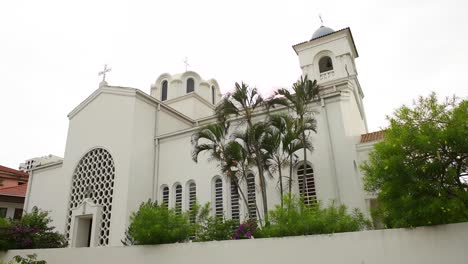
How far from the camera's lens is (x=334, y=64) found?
21516mm

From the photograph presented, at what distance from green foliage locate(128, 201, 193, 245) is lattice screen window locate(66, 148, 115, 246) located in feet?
23.1

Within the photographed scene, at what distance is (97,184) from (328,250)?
45.0 feet

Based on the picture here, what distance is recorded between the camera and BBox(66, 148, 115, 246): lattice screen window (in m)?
16.5

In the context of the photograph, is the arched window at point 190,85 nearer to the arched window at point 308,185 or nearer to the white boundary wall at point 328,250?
the arched window at point 308,185

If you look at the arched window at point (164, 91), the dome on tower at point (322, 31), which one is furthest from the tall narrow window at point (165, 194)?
the dome on tower at point (322, 31)

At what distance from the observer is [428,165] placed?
6.14 meters

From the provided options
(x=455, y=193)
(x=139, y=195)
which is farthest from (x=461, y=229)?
(x=139, y=195)

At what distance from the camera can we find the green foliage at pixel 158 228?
972 centimetres

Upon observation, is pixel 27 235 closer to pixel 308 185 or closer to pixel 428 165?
pixel 308 185

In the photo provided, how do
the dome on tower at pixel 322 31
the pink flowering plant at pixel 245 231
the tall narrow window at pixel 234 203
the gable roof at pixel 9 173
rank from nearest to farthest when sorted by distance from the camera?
the pink flowering plant at pixel 245 231 → the tall narrow window at pixel 234 203 → the dome on tower at pixel 322 31 → the gable roof at pixel 9 173

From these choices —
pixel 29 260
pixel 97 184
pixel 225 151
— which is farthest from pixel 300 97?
pixel 97 184

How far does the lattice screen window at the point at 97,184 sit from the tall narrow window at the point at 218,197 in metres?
5.31

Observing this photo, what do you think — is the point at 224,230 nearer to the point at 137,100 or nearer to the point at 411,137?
the point at 411,137

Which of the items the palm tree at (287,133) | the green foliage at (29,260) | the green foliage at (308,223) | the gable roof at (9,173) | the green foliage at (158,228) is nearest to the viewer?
the green foliage at (308,223)
